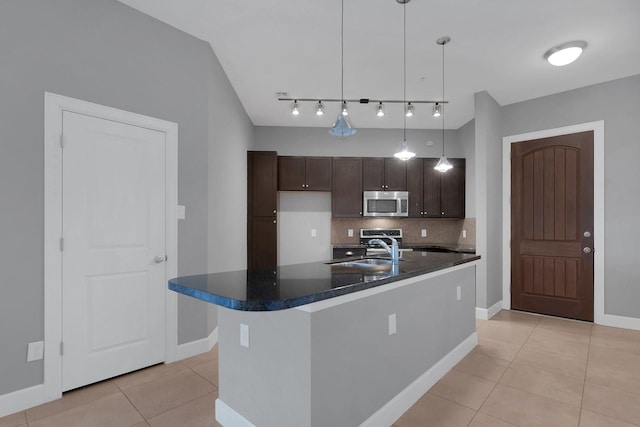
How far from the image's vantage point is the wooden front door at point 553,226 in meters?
3.91

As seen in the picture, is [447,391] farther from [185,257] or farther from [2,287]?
[2,287]

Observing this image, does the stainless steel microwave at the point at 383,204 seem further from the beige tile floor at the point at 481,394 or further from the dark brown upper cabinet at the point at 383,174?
the beige tile floor at the point at 481,394

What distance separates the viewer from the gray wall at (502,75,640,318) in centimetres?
362

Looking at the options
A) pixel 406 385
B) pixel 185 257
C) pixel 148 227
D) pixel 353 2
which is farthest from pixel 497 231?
pixel 148 227

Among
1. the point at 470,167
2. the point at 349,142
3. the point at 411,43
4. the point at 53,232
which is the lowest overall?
the point at 53,232

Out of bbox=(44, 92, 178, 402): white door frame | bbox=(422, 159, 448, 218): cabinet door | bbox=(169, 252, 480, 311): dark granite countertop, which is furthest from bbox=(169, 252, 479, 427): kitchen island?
bbox=(422, 159, 448, 218): cabinet door

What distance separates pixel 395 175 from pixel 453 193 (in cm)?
101

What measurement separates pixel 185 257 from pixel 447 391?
239 cm

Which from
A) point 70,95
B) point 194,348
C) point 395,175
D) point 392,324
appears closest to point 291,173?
point 395,175

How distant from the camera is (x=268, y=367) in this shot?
5.30ft

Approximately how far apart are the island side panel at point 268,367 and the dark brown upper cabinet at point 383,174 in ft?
12.9

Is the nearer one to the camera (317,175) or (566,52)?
(566,52)

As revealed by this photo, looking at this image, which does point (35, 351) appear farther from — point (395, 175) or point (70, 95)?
point (395, 175)

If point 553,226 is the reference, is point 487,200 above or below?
Answer: above
